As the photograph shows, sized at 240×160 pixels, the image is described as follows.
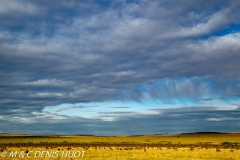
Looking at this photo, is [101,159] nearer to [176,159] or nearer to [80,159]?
[80,159]

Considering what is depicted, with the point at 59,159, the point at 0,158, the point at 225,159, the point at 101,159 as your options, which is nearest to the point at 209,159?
the point at 225,159

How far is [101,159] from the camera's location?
113 feet

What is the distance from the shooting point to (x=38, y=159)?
3291 centimetres

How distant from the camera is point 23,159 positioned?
3278 cm

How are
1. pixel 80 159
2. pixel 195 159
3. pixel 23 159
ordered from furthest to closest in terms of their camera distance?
pixel 195 159
pixel 80 159
pixel 23 159

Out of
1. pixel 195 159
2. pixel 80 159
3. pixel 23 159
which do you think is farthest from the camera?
pixel 195 159

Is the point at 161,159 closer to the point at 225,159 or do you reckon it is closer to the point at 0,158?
the point at 225,159

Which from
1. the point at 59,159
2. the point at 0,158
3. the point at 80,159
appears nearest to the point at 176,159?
the point at 80,159

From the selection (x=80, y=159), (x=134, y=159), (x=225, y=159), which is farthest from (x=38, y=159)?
(x=225, y=159)

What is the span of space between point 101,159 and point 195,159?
13.1 m

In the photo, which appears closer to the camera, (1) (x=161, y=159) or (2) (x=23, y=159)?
(2) (x=23, y=159)

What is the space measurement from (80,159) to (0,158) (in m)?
9.91

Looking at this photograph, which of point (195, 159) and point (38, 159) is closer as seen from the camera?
point (38, 159)

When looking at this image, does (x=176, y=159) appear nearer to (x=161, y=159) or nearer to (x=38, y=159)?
(x=161, y=159)
